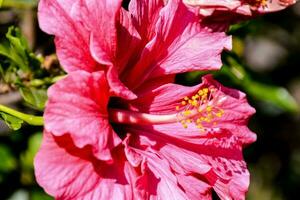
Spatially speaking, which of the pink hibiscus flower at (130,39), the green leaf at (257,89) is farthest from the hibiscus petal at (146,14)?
the green leaf at (257,89)

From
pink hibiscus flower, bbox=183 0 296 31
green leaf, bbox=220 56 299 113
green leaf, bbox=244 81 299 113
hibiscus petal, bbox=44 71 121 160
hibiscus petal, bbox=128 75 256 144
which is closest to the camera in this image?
hibiscus petal, bbox=44 71 121 160

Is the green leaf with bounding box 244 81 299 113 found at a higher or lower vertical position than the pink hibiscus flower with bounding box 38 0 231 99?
lower

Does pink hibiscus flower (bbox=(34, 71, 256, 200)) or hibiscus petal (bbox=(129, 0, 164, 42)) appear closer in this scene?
pink hibiscus flower (bbox=(34, 71, 256, 200))

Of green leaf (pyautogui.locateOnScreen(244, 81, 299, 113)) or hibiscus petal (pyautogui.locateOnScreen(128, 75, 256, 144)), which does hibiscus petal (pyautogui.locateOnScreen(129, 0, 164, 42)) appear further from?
green leaf (pyautogui.locateOnScreen(244, 81, 299, 113))

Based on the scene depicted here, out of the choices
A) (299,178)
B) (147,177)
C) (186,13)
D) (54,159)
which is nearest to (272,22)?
(299,178)

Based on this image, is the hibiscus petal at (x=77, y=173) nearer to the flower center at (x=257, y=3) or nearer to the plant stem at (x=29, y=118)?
the plant stem at (x=29, y=118)

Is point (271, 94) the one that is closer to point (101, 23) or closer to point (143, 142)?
point (143, 142)

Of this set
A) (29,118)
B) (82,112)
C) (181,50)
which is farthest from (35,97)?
(181,50)

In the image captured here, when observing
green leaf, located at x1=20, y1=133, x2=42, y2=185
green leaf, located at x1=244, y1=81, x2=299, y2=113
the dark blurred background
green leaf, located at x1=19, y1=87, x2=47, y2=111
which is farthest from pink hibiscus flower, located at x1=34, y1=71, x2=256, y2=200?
green leaf, located at x1=20, y1=133, x2=42, y2=185
